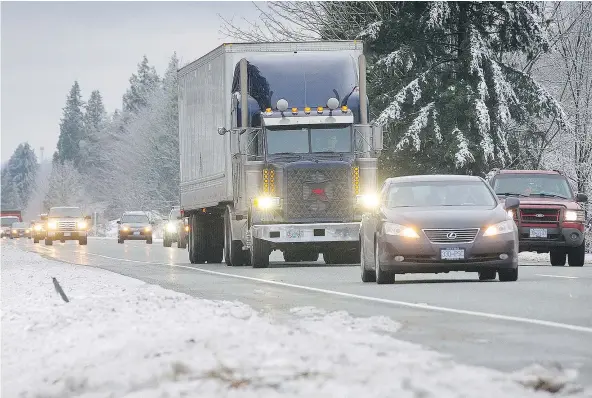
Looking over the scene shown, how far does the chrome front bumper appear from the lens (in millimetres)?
30000

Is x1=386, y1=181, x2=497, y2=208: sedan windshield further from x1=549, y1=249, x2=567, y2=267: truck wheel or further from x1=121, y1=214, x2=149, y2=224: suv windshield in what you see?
x1=121, y1=214, x2=149, y2=224: suv windshield

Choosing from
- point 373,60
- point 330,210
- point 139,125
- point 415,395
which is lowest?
point 415,395

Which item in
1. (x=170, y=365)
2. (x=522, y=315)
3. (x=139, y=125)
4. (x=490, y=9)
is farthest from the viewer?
(x=139, y=125)

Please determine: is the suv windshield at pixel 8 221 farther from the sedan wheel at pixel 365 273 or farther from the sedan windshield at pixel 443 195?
the sedan windshield at pixel 443 195

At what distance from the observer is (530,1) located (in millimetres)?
47156

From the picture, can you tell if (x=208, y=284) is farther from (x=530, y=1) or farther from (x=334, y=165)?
(x=530, y=1)

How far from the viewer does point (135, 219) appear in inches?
3022

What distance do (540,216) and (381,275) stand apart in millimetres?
9649

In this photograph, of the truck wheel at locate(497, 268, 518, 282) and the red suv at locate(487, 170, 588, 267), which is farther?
the red suv at locate(487, 170, 588, 267)

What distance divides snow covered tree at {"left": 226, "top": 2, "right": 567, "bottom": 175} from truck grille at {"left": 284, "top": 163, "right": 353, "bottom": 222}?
14083 millimetres

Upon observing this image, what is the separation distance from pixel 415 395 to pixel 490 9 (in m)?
39.8

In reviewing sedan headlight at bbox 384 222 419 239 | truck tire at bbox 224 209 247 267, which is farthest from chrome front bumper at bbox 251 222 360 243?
sedan headlight at bbox 384 222 419 239

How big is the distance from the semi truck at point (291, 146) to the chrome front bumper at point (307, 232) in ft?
0.07

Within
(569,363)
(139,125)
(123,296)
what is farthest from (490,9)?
(139,125)
